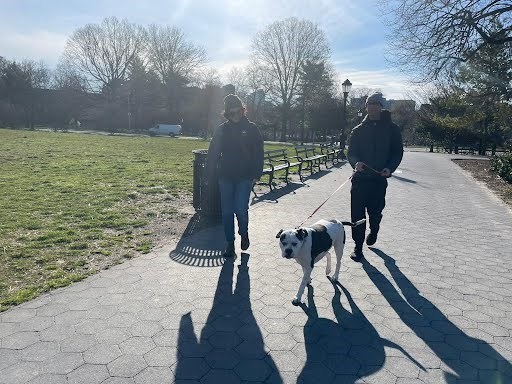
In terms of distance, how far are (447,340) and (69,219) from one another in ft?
19.6

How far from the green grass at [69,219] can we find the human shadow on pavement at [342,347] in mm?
2738

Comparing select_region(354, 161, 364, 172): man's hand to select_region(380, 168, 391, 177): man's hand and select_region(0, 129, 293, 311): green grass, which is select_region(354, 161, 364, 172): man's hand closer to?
select_region(380, 168, 391, 177): man's hand

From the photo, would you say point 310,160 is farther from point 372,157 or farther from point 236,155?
Answer: point 236,155

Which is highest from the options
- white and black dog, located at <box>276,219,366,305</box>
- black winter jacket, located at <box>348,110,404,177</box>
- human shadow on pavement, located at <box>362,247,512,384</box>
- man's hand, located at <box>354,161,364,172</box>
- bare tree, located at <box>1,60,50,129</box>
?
bare tree, located at <box>1,60,50,129</box>

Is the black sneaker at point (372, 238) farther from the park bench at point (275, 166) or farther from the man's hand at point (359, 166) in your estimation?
the park bench at point (275, 166)

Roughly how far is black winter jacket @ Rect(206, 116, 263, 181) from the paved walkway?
3.95 ft

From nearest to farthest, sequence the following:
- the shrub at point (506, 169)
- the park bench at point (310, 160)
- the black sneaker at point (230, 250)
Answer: the black sneaker at point (230, 250) < the shrub at point (506, 169) < the park bench at point (310, 160)

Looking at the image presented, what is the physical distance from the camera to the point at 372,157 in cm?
462

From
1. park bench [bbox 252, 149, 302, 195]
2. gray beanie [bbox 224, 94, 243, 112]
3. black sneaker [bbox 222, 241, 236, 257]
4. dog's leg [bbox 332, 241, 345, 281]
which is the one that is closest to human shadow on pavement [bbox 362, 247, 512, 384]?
dog's leg [bbox 332, 241, 345, 281]

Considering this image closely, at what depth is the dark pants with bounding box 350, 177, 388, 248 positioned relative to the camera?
4672 mm

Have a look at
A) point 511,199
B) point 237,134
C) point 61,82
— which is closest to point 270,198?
point 237,134

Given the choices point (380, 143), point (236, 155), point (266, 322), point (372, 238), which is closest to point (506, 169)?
point (372, 238)

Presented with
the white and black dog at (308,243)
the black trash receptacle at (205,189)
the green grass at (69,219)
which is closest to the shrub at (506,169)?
the green grass at (69,219)

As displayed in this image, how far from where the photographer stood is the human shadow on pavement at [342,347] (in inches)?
102
